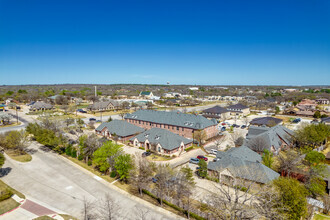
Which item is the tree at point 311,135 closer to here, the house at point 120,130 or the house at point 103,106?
the house at point 120,130

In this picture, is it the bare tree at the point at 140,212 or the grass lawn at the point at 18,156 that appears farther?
the grass lawn at the point at 18,156

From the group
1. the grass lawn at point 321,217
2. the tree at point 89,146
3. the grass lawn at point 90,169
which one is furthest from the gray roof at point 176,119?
the grass lawn at point 321,217

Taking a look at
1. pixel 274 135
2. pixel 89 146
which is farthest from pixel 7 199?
Result: pixel 274 135

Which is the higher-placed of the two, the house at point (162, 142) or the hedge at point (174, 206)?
the house at point (162, 142)

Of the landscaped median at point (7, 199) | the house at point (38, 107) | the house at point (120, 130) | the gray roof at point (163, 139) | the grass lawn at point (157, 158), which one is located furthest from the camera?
the house at point (38, 107)

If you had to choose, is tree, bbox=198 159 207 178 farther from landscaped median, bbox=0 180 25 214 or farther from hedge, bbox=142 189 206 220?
landscaped median, bbox=0 180 25 214

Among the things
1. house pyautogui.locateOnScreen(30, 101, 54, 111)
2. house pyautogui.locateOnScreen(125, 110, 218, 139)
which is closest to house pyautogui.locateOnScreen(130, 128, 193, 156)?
house pyautogui.locateOnScreen(125, 110, 218, 139)
